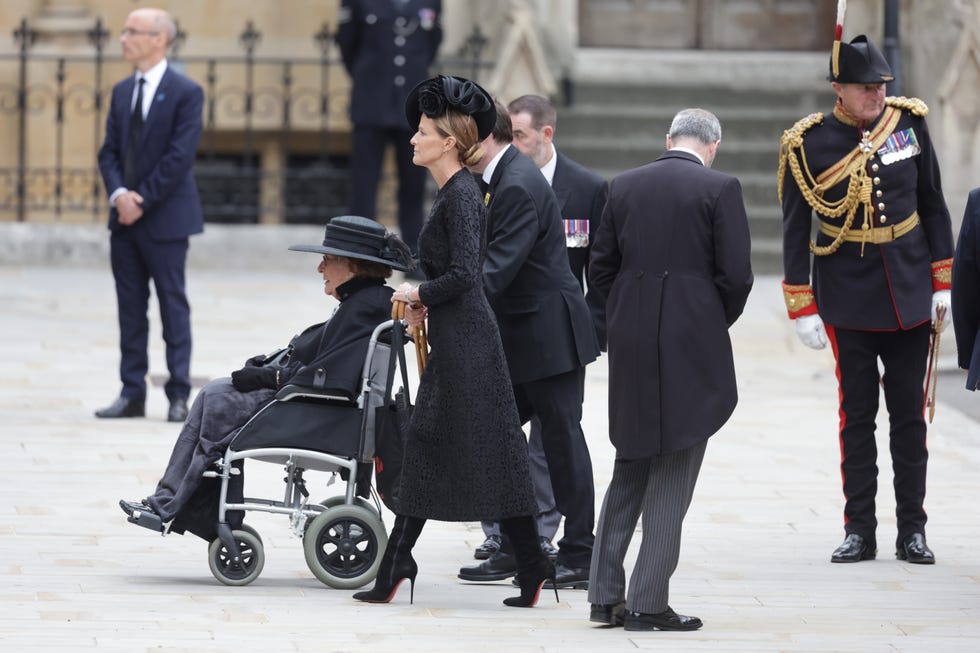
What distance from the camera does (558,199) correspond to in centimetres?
784

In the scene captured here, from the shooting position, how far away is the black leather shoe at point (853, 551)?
303 inches

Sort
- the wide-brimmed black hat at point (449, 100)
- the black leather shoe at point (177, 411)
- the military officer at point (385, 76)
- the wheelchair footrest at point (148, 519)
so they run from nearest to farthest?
the wide-brimmed black hat at point (449, 100) < the wheelchair footrest at point (148, 519) < the black leather shoe at point (177, 411) < the military officer at point (385, 76)

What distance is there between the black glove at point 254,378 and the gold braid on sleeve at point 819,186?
2118mm

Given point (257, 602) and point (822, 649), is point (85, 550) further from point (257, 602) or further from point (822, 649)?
point (822, 649)

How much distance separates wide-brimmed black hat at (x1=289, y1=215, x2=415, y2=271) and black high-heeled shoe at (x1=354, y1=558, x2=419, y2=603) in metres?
1.05

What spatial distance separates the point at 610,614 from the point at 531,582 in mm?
353

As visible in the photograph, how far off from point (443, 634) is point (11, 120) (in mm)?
12549

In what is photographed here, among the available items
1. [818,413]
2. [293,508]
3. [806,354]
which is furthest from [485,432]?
[806,354]

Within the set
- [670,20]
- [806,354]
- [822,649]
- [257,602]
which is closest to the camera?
[822,649]

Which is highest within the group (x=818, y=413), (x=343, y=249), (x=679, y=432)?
(x=343, y=249)

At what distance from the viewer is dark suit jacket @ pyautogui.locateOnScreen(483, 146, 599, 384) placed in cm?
715

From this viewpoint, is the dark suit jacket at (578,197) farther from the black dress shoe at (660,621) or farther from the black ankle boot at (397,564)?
the black dress shoe at (660,621)

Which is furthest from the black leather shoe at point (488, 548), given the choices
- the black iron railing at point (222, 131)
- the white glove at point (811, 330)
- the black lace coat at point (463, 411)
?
the black iron railing at point (222, 131)

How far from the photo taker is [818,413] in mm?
11125
